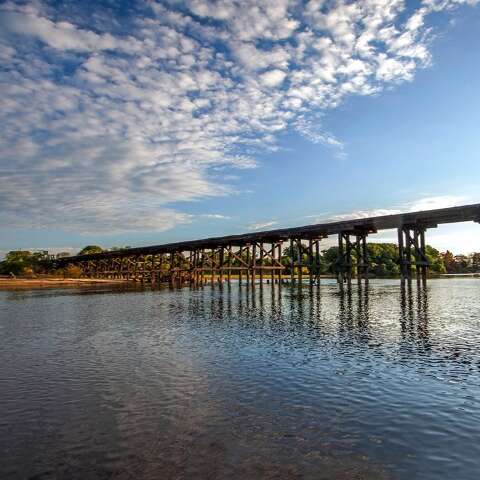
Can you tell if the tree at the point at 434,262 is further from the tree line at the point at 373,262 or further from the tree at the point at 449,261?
the tree at the point at 449,261

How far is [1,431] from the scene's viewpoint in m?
7.41

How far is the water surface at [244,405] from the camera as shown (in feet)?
19.8

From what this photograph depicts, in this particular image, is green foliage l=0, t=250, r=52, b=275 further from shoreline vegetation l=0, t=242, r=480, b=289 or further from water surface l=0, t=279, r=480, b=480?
water surface l=0, t=279, r=480, b=480

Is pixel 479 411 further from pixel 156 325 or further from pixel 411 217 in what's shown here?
pixel 411 217

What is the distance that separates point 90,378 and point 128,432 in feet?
13.9

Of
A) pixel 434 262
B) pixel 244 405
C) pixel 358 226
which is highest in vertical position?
pixel 358 226

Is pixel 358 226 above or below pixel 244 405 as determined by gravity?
above

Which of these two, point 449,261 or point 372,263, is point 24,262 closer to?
point 372,263

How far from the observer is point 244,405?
28.3 feet

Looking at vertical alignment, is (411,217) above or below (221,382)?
above

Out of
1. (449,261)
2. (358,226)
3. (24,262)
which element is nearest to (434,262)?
(449,261)

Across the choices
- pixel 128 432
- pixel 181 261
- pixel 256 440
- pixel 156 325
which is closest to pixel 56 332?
pixel 156 325

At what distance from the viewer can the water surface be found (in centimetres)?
603

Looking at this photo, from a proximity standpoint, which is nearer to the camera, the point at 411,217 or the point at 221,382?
the point at 221,382
